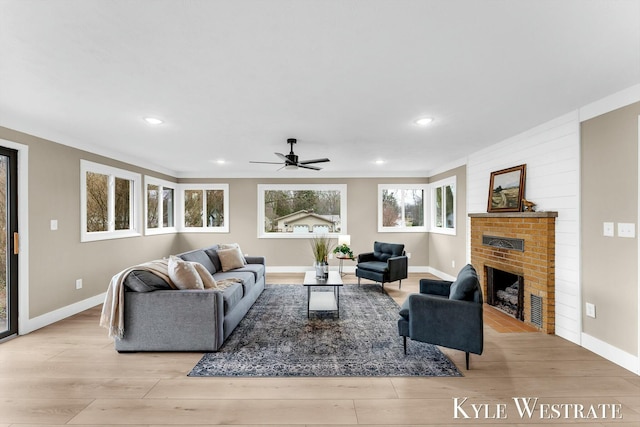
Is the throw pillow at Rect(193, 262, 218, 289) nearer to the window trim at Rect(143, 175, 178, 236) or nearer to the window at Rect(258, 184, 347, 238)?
the window trim at Rect(143, 175, 178, 236)

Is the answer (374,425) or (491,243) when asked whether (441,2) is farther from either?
(491,243)

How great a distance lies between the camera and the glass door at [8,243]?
332 cm

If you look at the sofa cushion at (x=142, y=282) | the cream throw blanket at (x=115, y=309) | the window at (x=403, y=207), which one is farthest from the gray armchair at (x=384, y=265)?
the cream throw blanket at (x=115, y=309)

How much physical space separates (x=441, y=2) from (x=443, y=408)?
249cm

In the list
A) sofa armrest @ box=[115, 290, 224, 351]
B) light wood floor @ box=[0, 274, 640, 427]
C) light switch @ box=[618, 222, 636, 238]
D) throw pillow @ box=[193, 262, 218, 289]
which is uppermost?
light switch @ box=[618, 222, 636, 238]

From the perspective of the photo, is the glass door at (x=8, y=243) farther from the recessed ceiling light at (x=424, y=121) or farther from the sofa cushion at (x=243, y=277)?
the recessed ceiling light at (x=424, y=121)

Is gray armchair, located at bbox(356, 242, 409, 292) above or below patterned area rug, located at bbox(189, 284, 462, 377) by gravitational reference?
above

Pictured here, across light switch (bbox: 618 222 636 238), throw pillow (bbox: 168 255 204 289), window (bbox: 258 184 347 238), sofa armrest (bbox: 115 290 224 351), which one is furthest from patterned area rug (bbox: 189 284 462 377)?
window (bbox: 258 184 347 238)

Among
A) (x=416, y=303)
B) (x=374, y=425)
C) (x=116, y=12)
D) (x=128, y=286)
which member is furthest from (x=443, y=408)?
(x=116, y=12)

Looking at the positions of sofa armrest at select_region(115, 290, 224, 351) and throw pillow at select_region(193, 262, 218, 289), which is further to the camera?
throw pillow at select_region(193, 262, 218, 289)

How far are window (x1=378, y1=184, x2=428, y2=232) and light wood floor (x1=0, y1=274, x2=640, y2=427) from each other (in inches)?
172

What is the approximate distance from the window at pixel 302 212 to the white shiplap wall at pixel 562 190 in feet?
13.5

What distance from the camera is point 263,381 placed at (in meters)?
2.46

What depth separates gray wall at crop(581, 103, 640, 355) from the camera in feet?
8.60
